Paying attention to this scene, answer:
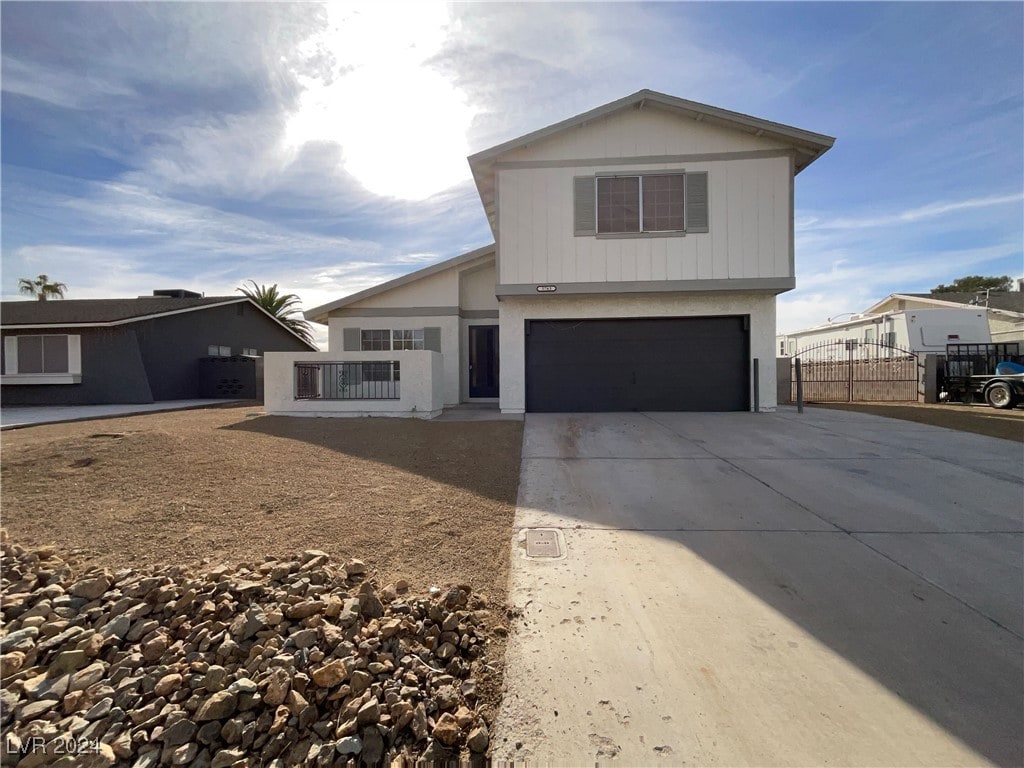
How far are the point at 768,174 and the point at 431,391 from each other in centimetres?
895

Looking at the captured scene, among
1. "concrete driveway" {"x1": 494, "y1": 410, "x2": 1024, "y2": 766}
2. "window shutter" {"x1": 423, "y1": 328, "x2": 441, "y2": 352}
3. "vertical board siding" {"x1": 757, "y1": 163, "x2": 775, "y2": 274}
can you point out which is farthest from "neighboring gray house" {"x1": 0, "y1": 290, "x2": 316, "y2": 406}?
"vertical board siding" {"x1": 757, "y1": 163, "x2": 775, "y2": 274}

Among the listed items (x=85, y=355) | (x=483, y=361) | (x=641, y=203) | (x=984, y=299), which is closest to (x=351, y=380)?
(x=483, y=361)

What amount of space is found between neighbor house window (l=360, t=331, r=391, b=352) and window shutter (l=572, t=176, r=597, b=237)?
247 inches

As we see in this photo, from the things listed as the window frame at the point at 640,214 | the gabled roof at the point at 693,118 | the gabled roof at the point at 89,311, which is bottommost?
the gabled roof at the point at 89,311

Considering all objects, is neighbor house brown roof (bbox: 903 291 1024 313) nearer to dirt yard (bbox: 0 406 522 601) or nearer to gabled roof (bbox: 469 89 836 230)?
gabled roof (bbox: 469 89 836 230)

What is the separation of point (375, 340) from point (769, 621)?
1258cm

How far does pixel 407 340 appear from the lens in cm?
1366

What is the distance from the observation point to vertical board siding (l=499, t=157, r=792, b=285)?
10555mm

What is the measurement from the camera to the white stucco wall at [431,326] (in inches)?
531

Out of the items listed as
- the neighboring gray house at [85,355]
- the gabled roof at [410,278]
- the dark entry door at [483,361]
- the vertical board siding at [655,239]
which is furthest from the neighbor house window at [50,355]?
the vertical board siding at [655,239]

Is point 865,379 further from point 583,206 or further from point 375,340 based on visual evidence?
point 375,340

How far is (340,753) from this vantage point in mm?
1990

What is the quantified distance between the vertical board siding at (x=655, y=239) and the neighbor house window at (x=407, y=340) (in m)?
3.85

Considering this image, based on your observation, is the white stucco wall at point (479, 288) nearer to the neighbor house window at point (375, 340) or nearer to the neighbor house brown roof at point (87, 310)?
the neighbor house window at point (375, 340)
